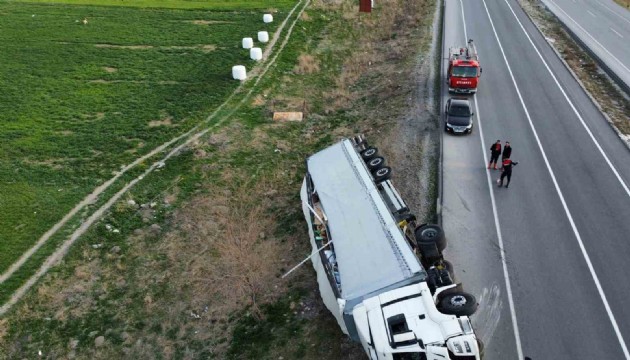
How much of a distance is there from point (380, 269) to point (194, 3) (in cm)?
3925

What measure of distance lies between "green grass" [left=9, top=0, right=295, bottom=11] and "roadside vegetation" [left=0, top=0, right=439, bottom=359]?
17309mm

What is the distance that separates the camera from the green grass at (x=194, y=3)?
4394cm

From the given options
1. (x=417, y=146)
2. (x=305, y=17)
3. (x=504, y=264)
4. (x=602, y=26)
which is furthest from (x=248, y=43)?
(x=602, y=26)

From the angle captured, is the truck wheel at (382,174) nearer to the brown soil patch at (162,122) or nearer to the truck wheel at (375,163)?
the truck wheel at (375,163)

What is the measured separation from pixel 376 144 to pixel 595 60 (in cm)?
1876

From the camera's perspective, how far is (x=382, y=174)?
17.2 meters

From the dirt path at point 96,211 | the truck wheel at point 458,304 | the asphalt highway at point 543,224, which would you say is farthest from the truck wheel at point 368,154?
the dirt path at point 96,211

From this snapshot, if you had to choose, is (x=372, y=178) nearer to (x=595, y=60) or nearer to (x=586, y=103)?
(x=586, y=103)

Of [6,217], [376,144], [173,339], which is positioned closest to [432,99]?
[376,144]

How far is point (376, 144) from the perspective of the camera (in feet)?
72.8

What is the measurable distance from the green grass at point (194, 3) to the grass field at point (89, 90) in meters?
1.06

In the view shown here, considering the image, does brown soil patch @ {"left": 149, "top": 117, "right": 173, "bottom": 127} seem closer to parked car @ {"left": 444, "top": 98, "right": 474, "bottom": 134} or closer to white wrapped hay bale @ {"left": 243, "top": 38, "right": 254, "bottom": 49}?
white wrapped hay bale @ {"left": 243, "top": 38, "right": 254, "bottom": 49}

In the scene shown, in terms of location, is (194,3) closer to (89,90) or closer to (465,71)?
(89,90)

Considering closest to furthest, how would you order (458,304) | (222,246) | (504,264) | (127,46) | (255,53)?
1. (458,304)
2. (504,264)
3. (222,246)
4. (255,53)
5. (127,46)
